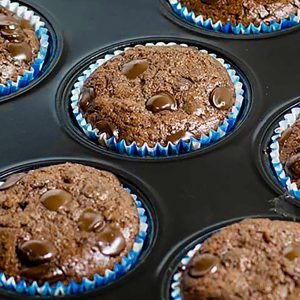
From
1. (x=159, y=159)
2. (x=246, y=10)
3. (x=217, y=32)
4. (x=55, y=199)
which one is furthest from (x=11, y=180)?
(x=246, y=10)

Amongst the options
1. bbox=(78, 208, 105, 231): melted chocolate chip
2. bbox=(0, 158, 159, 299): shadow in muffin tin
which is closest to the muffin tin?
bbox=(0, 158, 159, 299): shadow in muffin tin

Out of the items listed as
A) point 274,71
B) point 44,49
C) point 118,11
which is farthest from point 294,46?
point 44,49

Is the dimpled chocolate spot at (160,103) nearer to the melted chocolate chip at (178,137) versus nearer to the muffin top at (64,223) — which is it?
the melted chocolate chip at (178,137)

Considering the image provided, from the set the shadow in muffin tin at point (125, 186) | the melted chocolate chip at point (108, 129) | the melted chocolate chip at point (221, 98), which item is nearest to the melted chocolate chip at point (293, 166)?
the melted chocolate chip at point (221, 98)

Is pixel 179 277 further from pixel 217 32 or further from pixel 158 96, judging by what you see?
pixel 217 32

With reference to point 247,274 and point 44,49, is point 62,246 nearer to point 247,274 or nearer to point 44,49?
point 247,274
